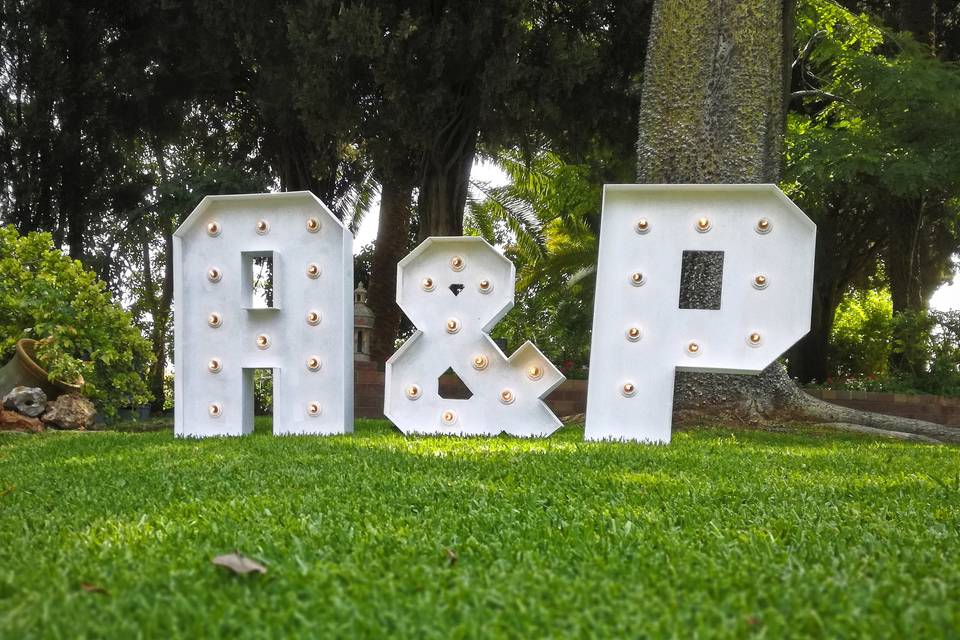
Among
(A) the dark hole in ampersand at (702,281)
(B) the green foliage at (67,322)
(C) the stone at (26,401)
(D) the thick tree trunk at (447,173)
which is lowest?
(C) the stone at (26,401)

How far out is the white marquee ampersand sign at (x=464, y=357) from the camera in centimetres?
652

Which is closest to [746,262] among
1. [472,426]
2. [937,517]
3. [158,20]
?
[472,426]

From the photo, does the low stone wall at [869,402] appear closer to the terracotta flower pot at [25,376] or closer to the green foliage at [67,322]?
the green foliage at [67,322]

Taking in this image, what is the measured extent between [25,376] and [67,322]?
781 millimetres

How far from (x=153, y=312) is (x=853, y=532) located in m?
16.4

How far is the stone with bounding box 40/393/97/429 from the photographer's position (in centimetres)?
858

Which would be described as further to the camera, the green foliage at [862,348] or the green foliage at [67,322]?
the green foliage at [862,348]

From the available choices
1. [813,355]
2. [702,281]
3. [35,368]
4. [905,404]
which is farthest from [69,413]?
[813,355]

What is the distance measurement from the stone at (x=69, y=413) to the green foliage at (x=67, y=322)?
0.60ft

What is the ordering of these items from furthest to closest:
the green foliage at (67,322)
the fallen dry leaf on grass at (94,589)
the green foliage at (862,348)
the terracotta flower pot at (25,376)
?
the green foliage at (862,348)
the terracotta flower pot at (25,376)
the green foliage at (67,322)
the fallen dry leaf on grass at (94,589)

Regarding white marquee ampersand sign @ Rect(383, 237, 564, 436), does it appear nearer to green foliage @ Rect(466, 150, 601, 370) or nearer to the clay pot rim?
the clay pot rim

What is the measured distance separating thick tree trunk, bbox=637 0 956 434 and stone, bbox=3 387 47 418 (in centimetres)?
644

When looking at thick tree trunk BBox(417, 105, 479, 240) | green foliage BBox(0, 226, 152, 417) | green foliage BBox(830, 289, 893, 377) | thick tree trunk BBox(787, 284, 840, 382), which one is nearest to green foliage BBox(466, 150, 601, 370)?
thick tree trunk BBox(417, 105, 479, 240)

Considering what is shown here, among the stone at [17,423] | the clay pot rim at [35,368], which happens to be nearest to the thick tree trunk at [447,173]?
the clay pot rim at [35,368]
